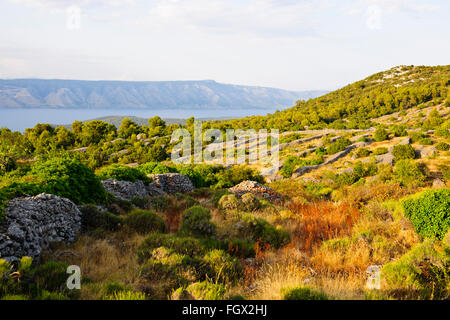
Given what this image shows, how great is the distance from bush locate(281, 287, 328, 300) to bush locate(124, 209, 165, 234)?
14.6ft

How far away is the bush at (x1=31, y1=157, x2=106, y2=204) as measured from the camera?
25.3ft

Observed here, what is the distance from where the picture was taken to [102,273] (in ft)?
15.0

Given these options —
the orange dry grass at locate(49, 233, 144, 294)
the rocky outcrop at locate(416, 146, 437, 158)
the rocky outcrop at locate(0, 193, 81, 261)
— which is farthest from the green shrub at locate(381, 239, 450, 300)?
the rocky outcrop at locate(416, 146, 437, 158)

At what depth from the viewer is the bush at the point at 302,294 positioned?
136 inches

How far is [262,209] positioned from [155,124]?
2709 inches

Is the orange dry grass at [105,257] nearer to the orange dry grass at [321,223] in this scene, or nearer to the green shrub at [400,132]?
the orange dry grass at [321,223]

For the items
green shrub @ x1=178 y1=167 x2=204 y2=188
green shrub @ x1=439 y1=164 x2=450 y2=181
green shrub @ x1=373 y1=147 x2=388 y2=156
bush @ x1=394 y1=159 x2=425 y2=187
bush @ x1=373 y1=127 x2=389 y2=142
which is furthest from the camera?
bush @ x1=373 y1=127 x2=389 y2=142

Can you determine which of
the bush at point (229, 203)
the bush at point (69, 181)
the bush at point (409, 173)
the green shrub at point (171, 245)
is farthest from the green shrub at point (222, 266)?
the bush at point (409, 173)

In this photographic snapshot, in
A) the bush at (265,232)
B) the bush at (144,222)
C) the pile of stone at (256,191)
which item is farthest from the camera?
the pile of stone at (256,191)

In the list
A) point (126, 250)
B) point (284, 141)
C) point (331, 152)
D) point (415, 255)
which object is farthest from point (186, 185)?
point (284, 141)

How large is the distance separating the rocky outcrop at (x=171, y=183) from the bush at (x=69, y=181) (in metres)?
5.16

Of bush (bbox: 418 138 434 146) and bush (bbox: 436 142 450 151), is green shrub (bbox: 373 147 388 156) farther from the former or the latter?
bush (bbox: 436 142 450 151)

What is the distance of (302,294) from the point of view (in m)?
3.50
